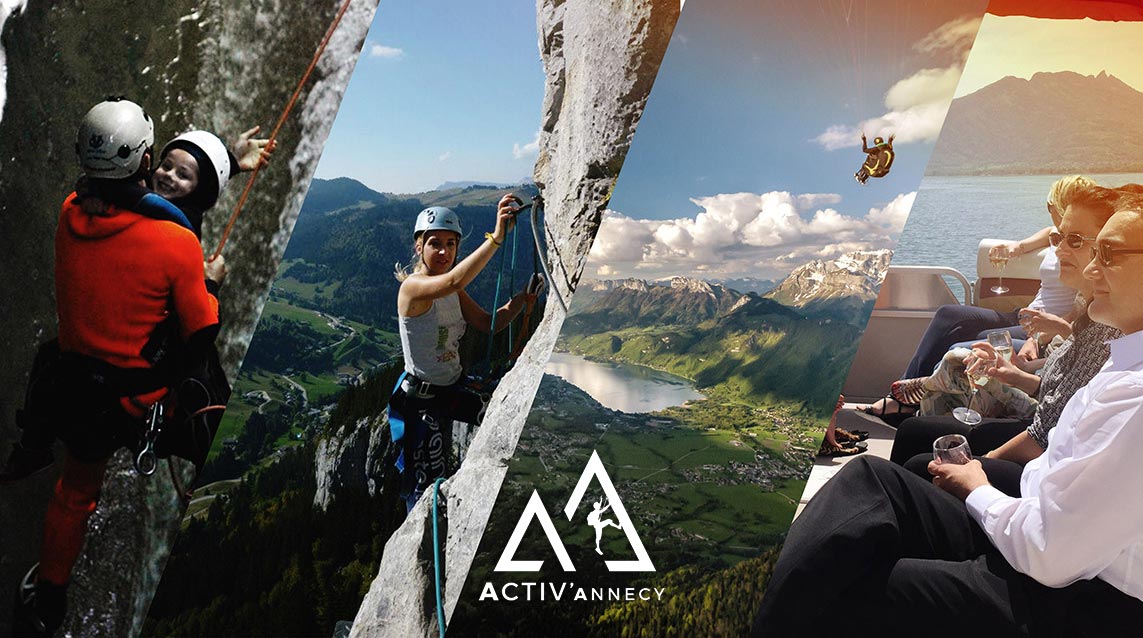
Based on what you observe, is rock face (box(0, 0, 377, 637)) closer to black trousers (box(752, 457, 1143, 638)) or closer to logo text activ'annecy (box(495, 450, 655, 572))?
logo text activ'annecy (box(495, 450, 655, 572))

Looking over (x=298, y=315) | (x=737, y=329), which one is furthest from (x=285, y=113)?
(x=737, y=329)


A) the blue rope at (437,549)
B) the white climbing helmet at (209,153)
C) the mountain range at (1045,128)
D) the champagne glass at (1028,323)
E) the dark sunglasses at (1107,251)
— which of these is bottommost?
the blue rope at (437,549)

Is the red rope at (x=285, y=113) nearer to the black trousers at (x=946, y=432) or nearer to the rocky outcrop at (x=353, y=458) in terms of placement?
the rocky outcrop at (x=353, y=458)

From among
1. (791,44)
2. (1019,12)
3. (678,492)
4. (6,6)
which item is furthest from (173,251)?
(1019,12)

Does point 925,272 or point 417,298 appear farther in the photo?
point 925,272

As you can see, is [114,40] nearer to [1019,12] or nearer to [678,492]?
[678,492]

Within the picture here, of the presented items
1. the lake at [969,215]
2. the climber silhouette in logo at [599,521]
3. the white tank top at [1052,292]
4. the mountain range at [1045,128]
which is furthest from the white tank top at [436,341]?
the mountain range at [1045,128]
